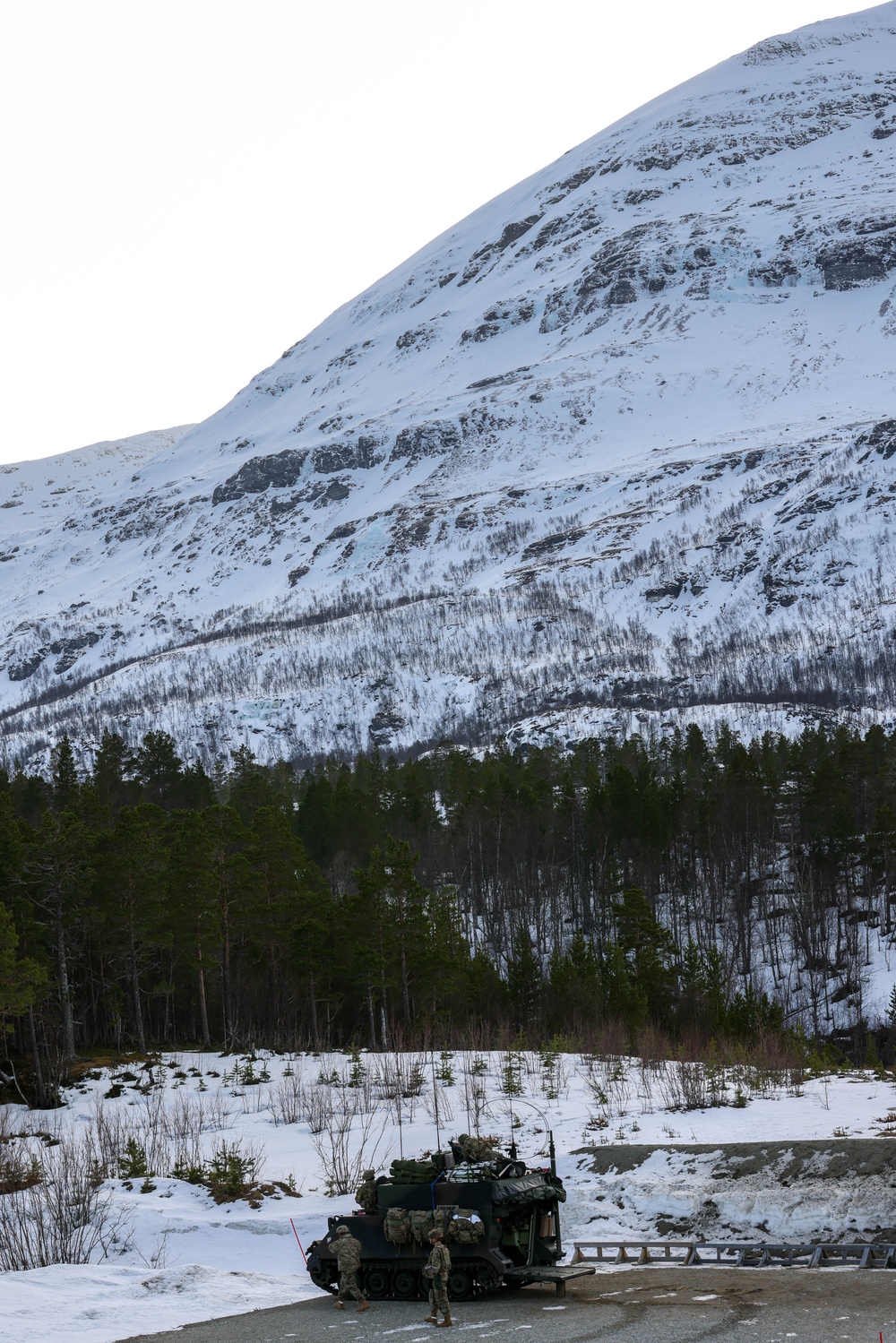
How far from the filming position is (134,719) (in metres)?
187

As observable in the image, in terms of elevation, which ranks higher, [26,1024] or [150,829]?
[150,829]

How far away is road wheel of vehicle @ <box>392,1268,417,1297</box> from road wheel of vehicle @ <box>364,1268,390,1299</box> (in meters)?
0.14

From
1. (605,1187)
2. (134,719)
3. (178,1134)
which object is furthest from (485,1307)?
(134,719)

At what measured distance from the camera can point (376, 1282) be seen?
1866 centimetres

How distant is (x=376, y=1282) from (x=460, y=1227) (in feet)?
7.03

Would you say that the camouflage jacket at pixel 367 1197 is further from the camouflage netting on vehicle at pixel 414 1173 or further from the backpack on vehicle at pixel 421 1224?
the backpack on vehicle at pixel 421 1224

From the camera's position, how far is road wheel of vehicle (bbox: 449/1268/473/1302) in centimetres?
1780

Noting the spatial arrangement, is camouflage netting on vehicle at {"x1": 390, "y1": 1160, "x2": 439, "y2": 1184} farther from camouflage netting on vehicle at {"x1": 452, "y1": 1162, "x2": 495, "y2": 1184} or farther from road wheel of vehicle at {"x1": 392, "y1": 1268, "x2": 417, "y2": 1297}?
road wheel of vehicle at {"x1": 392, "y1": 1268, "x2": 417, "y2": 1297}

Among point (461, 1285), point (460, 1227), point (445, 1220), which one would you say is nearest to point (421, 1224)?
point (445, 1220)

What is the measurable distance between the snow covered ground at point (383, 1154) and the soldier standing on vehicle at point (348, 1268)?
1138mm

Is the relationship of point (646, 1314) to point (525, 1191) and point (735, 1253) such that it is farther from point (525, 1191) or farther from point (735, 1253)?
point (735, 1253)

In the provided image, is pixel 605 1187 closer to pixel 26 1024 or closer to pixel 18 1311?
pixel 18 1311

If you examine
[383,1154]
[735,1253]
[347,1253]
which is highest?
[347,1253]

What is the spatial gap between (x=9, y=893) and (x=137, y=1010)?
668 cm
